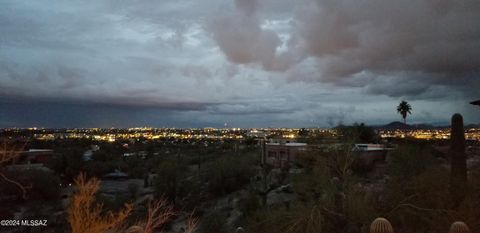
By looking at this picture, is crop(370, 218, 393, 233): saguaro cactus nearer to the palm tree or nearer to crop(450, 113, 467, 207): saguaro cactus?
crop(450, 113, 467, 207): saguaro cactus

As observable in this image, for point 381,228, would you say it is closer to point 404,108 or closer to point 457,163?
point 457,163

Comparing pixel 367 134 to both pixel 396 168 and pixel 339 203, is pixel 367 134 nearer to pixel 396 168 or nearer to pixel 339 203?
pixel 396 168

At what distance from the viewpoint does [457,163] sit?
2238 centimetres

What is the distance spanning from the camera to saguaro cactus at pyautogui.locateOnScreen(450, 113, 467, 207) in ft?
66.2

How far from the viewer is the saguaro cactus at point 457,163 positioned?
2017 cm

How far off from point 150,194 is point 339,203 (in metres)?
24.3

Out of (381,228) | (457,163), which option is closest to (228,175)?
(457,163)

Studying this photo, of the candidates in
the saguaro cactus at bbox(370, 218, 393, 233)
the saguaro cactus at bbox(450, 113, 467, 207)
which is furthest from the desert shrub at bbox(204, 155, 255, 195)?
the saguaro cactus at bbox(370, 218, 393, 233)

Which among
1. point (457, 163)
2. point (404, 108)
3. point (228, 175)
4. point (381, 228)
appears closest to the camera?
point (381, 228)

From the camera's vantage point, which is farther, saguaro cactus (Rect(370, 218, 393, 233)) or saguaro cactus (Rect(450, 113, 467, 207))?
saguaro cactus (Rect(450, 113, 467, 207))

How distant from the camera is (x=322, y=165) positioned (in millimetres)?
23219

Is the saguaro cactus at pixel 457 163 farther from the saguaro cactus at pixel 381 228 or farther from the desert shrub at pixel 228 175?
the desert shrub at pixel 228 175

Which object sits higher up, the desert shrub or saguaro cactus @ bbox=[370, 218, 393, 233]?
→ saguaro cactus @ bbox=[370, 218, 393, 233]

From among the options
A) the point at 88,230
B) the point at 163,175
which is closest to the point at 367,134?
the point at 163,175
